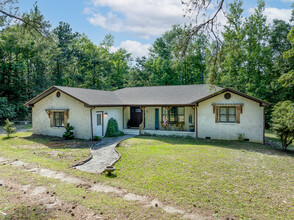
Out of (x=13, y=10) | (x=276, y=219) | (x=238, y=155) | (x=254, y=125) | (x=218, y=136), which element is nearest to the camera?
(x=276, y=219)

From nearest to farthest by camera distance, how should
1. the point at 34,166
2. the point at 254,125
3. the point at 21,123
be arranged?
the point at 34,166
the point at 254,125
the point at 21,123

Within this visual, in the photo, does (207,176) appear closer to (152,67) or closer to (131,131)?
(131,131)

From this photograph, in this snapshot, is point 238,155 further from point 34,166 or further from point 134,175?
point 34,166

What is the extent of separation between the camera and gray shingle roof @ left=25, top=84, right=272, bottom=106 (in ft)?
50.7

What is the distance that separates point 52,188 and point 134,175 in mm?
2820

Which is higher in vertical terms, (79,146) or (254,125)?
(254,125)

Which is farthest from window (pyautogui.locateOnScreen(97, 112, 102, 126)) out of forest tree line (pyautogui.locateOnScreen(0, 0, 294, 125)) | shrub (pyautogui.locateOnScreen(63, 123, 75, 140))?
forest tree line (pyautogui.locateOnScreen(0, 0, 294, 125))

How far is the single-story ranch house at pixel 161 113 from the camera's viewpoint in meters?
14.0

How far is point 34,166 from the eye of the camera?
26.7 feet

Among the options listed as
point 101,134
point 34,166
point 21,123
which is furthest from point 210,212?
point 21,123

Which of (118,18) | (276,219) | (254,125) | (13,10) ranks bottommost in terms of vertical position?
(276,219)

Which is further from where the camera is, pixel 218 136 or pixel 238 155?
pixel 218 136

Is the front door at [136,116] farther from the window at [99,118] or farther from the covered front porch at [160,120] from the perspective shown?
the window at [99,118]

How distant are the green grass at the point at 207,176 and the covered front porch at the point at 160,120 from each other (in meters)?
5.17
